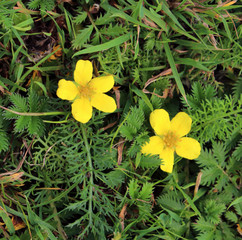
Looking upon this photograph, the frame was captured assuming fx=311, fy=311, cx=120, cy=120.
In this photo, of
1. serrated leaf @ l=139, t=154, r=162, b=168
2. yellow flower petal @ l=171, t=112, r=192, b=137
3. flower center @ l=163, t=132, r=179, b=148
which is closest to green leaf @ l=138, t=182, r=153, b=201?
serrated leaf @ l=139, t=154, r=162, b=168

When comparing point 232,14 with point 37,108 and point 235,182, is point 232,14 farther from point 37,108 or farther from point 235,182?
point 37,108

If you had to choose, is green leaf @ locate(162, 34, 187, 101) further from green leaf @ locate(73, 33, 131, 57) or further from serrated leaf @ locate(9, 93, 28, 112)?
serrated leaf @ locate(9, 93, 28, 112)

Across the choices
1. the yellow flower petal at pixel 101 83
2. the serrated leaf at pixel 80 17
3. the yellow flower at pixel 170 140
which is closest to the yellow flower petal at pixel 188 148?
the yellow flower at pixel 170 140

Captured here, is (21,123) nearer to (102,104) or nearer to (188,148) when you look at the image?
(102,104)

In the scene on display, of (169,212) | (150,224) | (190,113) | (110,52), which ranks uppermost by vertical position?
(110,52)

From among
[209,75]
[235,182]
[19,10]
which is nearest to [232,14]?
[209,75]
